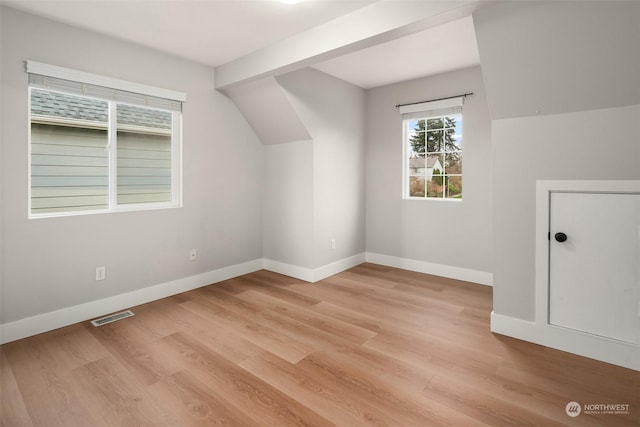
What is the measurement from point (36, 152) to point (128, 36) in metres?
1.30

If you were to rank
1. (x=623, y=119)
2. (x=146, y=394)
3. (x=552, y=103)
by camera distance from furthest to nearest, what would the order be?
1. (x=552, y=103)
2. (x=623, y=119)
3. (x=146, y=394)

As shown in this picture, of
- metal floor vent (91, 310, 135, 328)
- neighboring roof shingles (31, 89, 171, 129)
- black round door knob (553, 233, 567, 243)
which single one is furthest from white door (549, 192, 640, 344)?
neighboring roof shingles (31, 89, 171, 129)

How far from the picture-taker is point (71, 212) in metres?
2.94

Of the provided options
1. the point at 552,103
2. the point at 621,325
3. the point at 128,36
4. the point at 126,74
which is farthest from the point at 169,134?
the point at 621,325

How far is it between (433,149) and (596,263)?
2455 mm

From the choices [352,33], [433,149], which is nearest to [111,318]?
[352,33]

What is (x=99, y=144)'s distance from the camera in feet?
10.2

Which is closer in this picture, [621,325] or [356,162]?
[621,325]

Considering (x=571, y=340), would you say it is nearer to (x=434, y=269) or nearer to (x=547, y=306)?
(x=547, y=306)

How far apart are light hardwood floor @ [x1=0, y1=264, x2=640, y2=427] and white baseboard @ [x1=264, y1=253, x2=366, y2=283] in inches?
33.2

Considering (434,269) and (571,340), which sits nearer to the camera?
(571,340)

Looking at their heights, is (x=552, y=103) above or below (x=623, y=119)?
above

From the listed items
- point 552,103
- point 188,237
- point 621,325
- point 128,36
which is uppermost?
point 128,36

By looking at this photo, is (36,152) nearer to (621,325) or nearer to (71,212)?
(71,212)
